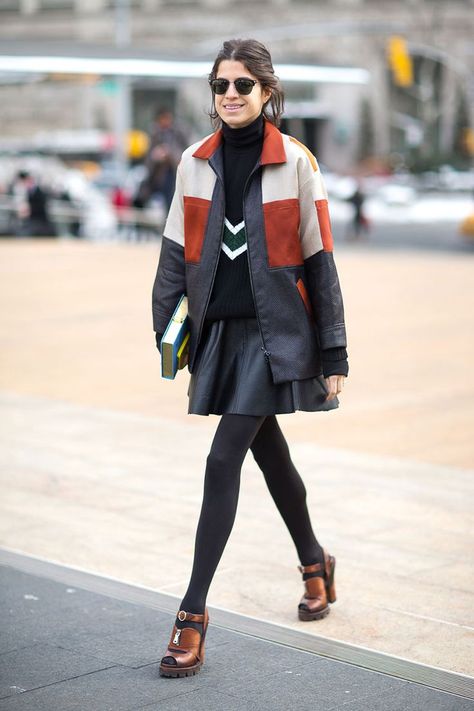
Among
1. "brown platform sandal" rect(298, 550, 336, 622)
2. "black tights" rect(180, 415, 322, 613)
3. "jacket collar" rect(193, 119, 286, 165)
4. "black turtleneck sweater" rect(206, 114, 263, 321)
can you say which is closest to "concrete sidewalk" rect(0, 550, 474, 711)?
"brown platform sandal" rect(298, 550, 336, 622)

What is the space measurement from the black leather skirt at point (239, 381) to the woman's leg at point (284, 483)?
0.72 ft

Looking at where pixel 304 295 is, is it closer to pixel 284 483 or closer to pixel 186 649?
pixel 284 483

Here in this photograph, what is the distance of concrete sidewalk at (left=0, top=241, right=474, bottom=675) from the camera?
4859mm

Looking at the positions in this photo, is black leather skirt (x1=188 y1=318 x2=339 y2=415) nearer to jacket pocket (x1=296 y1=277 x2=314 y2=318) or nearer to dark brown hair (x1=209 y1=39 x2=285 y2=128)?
jacket pocket (x1=296 y1=277 x2=314 y2=318)

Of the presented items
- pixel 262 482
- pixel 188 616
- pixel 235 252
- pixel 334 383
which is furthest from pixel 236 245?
pixel 262 482

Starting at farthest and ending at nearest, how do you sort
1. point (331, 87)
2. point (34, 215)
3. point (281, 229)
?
1. point (331, 87)
2. point (34, 215)
3. point (281, 229)

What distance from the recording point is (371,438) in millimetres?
7703

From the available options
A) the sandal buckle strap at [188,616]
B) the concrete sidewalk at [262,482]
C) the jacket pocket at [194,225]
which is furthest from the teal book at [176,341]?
the concrete sidewalk at [262,482]

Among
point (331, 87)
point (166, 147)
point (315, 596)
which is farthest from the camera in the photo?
point (331, 87)

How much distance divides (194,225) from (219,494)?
865 mm

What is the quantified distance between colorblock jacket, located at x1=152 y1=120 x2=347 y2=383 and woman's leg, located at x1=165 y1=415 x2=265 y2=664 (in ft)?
0.68

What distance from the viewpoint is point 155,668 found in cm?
409

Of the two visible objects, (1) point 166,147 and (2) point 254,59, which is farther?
(1) point 166,147

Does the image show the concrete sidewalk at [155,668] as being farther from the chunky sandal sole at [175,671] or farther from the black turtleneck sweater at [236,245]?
the black turtleneck sweater at [236,245]
